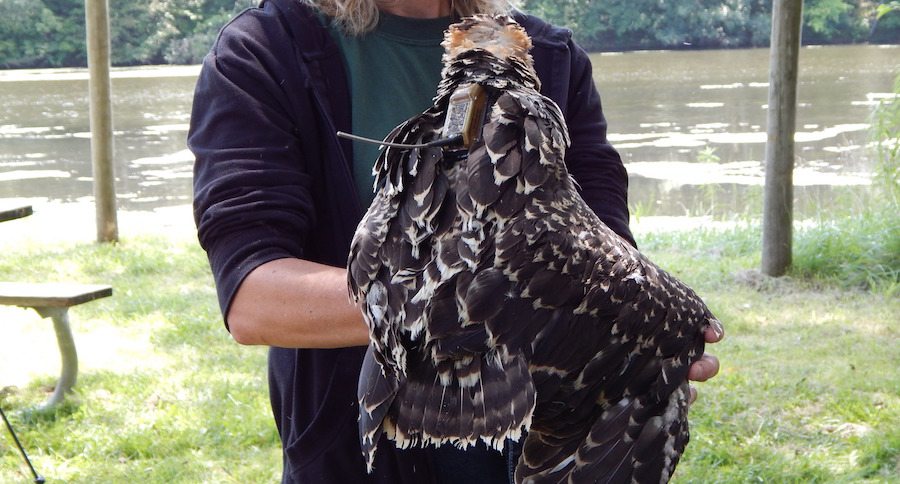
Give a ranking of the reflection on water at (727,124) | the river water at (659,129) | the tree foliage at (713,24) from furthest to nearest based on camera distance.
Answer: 1. the tree foliage at (713,24)
2. the river water at (659,129)
3. the reflection on water at (727,124)

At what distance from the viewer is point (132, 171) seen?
695 inches

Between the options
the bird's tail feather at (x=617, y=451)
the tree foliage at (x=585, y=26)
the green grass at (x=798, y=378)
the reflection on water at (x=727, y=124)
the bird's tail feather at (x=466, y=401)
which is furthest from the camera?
the tree foliage at (x=585, y=26)

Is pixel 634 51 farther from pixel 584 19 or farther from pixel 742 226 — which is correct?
pixel 742 226

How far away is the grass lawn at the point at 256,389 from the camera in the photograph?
4910mm

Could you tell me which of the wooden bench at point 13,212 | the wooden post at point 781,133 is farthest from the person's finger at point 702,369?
the wooden post at point 781,133

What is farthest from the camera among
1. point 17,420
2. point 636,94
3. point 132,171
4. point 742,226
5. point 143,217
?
point 636,94

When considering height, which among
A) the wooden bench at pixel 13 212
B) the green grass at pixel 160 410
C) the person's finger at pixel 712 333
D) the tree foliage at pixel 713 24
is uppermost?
the tree foliage at pixel 713 24

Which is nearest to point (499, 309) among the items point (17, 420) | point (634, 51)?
point (17, 420)

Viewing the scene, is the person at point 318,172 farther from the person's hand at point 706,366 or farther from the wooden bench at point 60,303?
the wooden bench at point 60,303

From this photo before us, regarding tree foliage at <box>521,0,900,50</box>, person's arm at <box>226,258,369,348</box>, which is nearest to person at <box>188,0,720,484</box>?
person's arm at <box>226,258,369,348</box>

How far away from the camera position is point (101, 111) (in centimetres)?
891

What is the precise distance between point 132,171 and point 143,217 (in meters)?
→ 5.51

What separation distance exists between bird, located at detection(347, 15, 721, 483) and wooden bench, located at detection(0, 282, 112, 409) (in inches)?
173

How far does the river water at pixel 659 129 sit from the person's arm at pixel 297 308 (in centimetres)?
893
